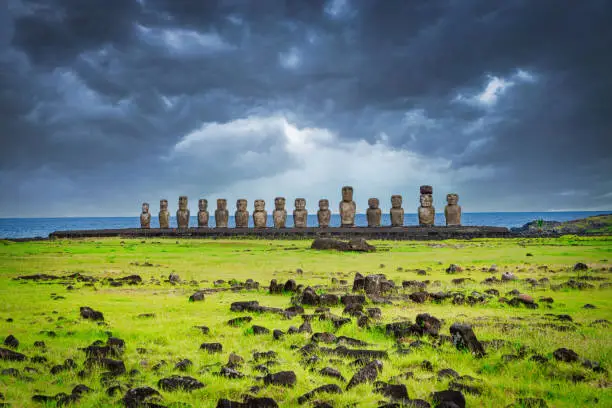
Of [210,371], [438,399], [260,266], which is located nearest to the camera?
[438,399]

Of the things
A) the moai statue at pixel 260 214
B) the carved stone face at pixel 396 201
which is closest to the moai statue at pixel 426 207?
the carved stone face at pixel 396 201

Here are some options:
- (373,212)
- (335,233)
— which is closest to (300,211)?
(335,233)

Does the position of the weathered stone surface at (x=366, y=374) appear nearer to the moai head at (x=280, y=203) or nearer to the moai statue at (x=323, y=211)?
the moai statue at (x=323, y=211)

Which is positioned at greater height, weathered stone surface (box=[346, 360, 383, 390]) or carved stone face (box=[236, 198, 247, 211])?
carved stone face (box=[236, 198, 247, 211])

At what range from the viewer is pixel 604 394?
4844 mm

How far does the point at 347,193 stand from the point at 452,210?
303 inches

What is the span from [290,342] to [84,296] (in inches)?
264

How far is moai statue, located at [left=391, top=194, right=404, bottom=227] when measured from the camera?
3831cm

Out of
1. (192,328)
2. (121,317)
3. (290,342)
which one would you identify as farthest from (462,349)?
(121,317)

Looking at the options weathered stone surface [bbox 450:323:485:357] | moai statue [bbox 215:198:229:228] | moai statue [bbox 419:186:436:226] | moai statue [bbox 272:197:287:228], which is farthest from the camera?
moai statue [bbox 215:198:229:228]

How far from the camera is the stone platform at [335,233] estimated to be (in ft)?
118

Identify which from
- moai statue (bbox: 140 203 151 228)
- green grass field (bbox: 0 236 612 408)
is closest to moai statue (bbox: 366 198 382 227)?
moai statue (bbox: 140 203 151 228)

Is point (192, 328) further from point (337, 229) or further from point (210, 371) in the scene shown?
point (337, 229)

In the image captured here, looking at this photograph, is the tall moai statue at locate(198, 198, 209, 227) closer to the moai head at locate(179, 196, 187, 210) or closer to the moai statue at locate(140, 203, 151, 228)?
the moai head at locate(179, 196, 187, 210)
